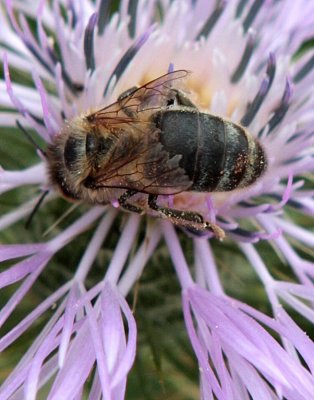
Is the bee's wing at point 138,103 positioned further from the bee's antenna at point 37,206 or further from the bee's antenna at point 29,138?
the bee's antenna at point 37,206

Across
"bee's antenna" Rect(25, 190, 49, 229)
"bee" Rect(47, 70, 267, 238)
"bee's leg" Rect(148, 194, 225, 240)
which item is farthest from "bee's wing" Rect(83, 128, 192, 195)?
"bee's antenna" Rect(25, 190, 49, 229)

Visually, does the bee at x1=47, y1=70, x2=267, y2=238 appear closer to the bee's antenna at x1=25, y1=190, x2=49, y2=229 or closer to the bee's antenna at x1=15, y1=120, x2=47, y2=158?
the bee's antenna at x1=15, y1=120, x2=47, y2=158

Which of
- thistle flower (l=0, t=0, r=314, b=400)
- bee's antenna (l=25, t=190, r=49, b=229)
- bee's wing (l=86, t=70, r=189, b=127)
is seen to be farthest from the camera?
bee's antenna (l=25, t=190, r=49, b=229)

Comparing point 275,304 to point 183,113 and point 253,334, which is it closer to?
point 253,334

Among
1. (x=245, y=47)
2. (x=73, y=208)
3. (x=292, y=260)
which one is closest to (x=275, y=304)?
(x=292, y=260)

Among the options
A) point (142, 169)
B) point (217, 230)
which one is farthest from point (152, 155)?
point (217, 230)

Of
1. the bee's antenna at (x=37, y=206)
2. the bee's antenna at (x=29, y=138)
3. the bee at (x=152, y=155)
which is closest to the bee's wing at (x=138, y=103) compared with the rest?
the bee at (x=152, y=155)
